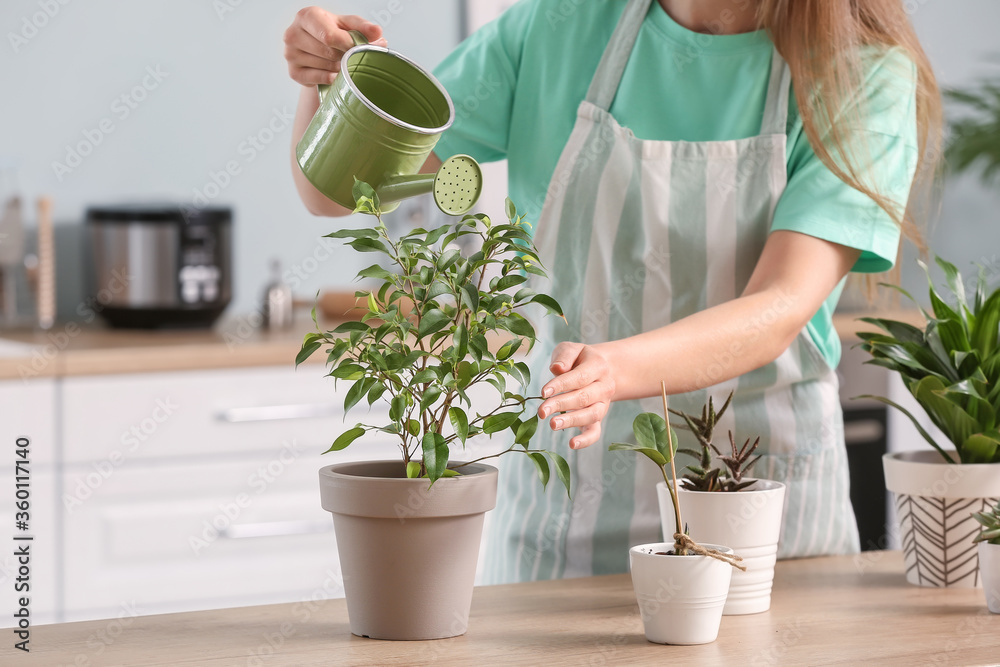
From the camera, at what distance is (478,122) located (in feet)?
4.11

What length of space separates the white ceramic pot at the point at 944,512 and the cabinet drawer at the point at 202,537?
139cm

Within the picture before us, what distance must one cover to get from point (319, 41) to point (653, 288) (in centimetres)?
46

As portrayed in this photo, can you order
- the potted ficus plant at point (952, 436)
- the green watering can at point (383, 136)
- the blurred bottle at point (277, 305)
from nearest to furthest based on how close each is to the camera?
the green watering can at point (383, 136)
the potted ficus plant at point (952, 436)
the blurred bottle at point (277, 305)

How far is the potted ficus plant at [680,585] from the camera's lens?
0.75 metres

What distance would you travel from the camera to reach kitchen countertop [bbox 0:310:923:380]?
1.96m

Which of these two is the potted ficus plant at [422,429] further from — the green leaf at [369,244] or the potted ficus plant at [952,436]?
the potted ficus plant at [952,436]

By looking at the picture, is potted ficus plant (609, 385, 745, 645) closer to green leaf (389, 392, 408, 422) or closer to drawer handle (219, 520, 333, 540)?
green leaf (389, 392, 408, 422)

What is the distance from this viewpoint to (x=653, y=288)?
3.87ft

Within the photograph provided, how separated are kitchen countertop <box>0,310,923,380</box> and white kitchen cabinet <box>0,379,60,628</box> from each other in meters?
0.04

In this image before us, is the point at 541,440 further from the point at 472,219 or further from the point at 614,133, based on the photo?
the point at 472,219

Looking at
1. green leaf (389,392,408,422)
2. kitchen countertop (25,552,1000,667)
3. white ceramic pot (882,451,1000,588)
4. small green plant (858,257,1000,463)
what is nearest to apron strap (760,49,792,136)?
small green plant (858,257,1000,463)

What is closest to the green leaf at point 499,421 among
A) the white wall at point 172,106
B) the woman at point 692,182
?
the woman at point 692,182

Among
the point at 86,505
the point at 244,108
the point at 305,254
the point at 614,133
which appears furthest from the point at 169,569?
the point at 614,133

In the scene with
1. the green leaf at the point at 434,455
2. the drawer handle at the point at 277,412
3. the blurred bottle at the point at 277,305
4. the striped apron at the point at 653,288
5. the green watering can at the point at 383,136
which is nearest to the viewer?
the green leaf at the point at 434,455
